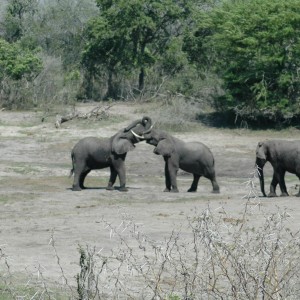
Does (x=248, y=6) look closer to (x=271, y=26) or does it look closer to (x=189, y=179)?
(x=271, y=26)

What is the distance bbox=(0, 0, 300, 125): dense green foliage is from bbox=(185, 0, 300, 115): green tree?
4cm

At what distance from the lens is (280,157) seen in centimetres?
2395

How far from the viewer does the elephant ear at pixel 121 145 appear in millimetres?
25125

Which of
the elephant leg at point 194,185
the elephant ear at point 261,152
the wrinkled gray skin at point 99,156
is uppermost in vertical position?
the elephant ear at point 261,152

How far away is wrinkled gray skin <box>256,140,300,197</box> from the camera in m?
23.8

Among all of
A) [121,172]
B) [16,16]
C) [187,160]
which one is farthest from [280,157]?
[16,16]

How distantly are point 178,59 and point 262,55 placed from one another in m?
10.9

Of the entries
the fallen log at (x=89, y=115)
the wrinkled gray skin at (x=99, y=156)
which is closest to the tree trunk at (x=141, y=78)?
the fallen log at (x=89, y=115)

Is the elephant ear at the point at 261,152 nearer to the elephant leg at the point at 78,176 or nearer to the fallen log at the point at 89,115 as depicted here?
the elephant leg at the point at 78,176

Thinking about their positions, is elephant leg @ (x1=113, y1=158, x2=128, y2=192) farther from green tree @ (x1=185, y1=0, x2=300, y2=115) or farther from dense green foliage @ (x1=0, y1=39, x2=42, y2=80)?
dense green foliage @ (x1=0, y1=39, x2=42, y2=80)

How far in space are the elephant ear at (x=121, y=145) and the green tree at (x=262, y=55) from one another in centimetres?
1418

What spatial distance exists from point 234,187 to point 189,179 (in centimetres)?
221

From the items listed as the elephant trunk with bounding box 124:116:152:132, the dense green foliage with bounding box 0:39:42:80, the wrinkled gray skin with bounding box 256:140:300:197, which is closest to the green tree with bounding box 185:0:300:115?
the dense green foliage with bounding box 0:39:42:80

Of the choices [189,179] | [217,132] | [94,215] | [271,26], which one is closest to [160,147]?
[189,179]
